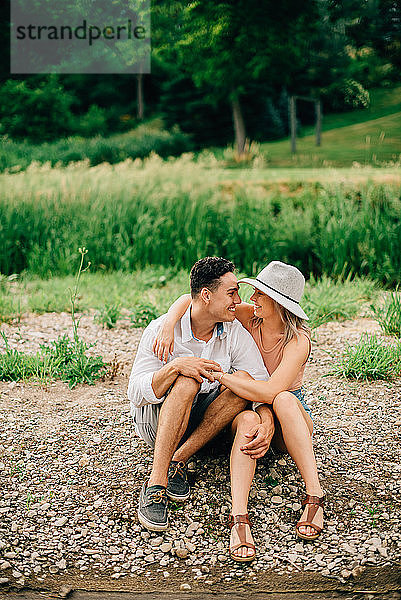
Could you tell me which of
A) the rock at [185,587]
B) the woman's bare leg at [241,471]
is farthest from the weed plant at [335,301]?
the rock at [185,587]

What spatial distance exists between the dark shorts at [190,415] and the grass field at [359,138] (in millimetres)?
8284

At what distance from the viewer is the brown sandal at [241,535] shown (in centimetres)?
241

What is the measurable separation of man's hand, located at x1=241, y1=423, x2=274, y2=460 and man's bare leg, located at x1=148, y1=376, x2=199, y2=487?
28 centimetres

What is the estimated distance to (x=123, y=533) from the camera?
2.58 metres

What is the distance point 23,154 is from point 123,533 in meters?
14.4

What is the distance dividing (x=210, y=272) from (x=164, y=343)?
14.6 inches

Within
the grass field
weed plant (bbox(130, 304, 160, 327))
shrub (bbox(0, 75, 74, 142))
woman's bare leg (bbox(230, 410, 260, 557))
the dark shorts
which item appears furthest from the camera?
shrub (bbox(0, 75, 74, 142))

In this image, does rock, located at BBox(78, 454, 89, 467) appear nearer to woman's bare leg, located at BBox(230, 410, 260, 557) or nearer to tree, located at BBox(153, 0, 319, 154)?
woman's bare leg, located at BBox(230, 410, 260, 557)

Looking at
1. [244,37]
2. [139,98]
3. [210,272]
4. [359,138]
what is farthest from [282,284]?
[139,98]

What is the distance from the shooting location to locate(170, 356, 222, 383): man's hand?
2.61 m

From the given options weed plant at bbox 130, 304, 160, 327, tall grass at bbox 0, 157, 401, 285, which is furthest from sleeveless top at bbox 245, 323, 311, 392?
tall grass at bbox 0, 157, 401, 285

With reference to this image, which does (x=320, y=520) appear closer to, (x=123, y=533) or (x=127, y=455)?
(x=123, y=533)

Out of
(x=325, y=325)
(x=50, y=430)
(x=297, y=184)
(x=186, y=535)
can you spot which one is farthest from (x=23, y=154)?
(x=186, y=535)

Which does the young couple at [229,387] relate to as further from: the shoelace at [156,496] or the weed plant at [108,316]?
the weed plant at [108,316]
